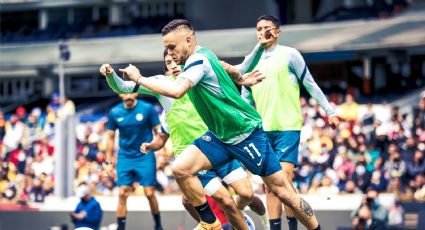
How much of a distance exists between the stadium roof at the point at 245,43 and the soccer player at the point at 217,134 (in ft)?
69.1

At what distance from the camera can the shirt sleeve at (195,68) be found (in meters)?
9.87

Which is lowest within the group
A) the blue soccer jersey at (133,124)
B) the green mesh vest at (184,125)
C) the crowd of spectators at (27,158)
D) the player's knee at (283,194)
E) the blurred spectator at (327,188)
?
the crowd of spectators at (27,158)

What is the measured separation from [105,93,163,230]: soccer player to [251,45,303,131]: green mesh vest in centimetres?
338

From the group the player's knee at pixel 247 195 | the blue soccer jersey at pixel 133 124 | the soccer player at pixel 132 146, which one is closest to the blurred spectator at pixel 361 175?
the soccer player at pixel 132 146

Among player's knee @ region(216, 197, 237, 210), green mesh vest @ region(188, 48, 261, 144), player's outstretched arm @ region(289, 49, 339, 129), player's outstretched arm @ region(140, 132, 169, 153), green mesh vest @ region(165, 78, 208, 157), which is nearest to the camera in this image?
green mesh vest @ region(188, 48, 261, 144)

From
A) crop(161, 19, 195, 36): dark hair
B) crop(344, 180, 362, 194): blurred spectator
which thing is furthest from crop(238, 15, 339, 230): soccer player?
crop(344, 180, 362, 194): blurred spectator

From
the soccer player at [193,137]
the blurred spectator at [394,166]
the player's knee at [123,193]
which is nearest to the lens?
the soccer player at [193,137]

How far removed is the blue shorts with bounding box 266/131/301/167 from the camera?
1244 centimetres

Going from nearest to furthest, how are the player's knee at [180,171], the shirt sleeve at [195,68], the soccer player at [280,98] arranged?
the shirt sleeve at [195,68] < the player's knee at [180,171] < the soccer player at [280,98]

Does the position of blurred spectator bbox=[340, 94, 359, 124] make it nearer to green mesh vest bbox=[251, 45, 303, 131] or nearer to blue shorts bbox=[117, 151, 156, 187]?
blue shorts bbox=[117, 151, 156, 187]

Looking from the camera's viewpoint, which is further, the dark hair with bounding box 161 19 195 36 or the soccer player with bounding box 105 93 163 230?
the soccer player with bounding box 105 93 163 230

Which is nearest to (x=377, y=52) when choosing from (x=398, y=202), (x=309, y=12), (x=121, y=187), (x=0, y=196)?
(x=309, y=12)

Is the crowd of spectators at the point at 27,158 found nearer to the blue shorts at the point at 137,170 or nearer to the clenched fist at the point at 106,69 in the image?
the blue shorts at the point at 137,170

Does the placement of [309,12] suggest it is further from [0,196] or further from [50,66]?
[0,196]
